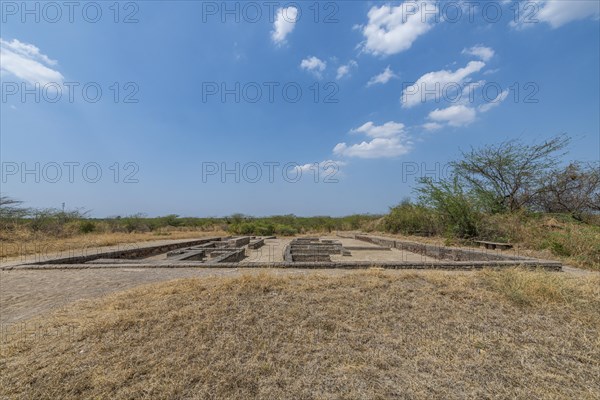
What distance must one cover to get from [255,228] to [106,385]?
2344cm

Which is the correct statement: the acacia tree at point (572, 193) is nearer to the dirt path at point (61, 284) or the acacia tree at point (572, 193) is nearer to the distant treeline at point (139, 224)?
the dirt path at point (61, 284)

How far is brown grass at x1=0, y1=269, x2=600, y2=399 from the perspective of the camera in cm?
217

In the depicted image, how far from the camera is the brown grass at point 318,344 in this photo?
2.17 m

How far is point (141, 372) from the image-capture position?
233cm

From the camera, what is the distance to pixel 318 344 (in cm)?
275

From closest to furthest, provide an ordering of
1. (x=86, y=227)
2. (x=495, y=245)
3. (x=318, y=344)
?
(x=318, y=344), (x=495, y=245), (x=86, y=227)

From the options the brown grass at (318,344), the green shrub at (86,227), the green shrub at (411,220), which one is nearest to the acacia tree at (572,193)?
the green shrub at (411,220)

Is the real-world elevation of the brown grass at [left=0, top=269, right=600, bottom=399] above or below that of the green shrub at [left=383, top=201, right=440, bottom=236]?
below

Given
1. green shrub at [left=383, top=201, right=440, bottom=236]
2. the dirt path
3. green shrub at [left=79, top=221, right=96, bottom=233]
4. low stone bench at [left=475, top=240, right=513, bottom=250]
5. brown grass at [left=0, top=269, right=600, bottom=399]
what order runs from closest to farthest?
1. brown grass at [left=0, top=269, right=600, bottom=399]
2. the dirt path
3. low stone bench at [left=475, top=240, right=513, bottom=250]
4. green shrub at [left=383, top=201, right=440, bottom=236]
5. green shrub at [left=79, top=221, right=96, bottom=233]

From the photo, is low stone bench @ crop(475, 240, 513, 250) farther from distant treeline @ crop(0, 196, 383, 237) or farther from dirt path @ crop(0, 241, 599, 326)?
distant treeline @ crop(0, 196, 383, 237)

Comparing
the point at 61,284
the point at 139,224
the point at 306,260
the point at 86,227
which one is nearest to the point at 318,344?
the point at 61,284

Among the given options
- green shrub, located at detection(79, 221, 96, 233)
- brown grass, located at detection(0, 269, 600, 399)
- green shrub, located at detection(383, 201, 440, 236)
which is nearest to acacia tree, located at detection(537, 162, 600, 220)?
green shrub, located at detection(383, 201, 440, 236)

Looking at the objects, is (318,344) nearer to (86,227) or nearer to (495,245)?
(495,245)

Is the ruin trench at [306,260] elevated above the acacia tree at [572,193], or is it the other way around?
the acacia tree at [572,193]
